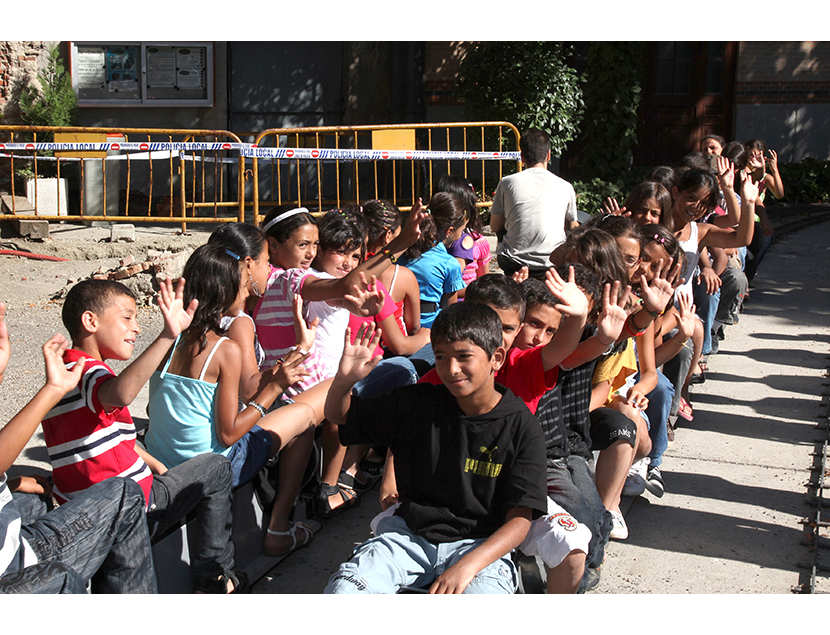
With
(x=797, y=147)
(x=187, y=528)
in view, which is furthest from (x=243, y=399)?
(x=797, y=147)

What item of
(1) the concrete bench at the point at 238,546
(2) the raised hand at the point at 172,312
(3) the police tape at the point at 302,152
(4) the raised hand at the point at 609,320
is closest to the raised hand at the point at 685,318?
(4) the raised hand at the point at 609,320

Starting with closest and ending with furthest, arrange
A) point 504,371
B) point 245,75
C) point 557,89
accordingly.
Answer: point 504,371 < point 557,89 < point 245,75

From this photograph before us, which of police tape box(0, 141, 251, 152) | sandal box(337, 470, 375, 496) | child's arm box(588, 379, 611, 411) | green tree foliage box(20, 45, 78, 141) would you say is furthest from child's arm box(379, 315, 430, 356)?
green tree foliage box(20, 45, 78, 141)

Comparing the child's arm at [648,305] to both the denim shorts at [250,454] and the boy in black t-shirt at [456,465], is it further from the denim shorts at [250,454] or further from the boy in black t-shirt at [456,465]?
the denim shorts at [250,454]

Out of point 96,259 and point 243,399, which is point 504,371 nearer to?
Result: point 243,399

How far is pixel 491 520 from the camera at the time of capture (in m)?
2.66

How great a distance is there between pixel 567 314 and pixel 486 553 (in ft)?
3.10

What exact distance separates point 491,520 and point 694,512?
66.9 inches

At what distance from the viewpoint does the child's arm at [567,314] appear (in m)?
2.93

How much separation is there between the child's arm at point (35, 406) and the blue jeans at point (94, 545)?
0.78 feet

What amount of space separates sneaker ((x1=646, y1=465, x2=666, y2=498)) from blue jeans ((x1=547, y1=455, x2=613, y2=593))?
751 mm

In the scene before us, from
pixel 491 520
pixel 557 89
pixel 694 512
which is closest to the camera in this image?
pixel 491 520

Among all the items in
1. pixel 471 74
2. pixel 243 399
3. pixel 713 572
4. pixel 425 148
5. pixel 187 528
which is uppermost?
pixel 471 74

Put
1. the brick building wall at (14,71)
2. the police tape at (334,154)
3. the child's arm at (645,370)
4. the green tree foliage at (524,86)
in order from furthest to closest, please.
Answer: the green tree foliage at (524,86)
the brick building wall at (14,71)
the police tape at (334,154)
the child's arm at (645,370)
